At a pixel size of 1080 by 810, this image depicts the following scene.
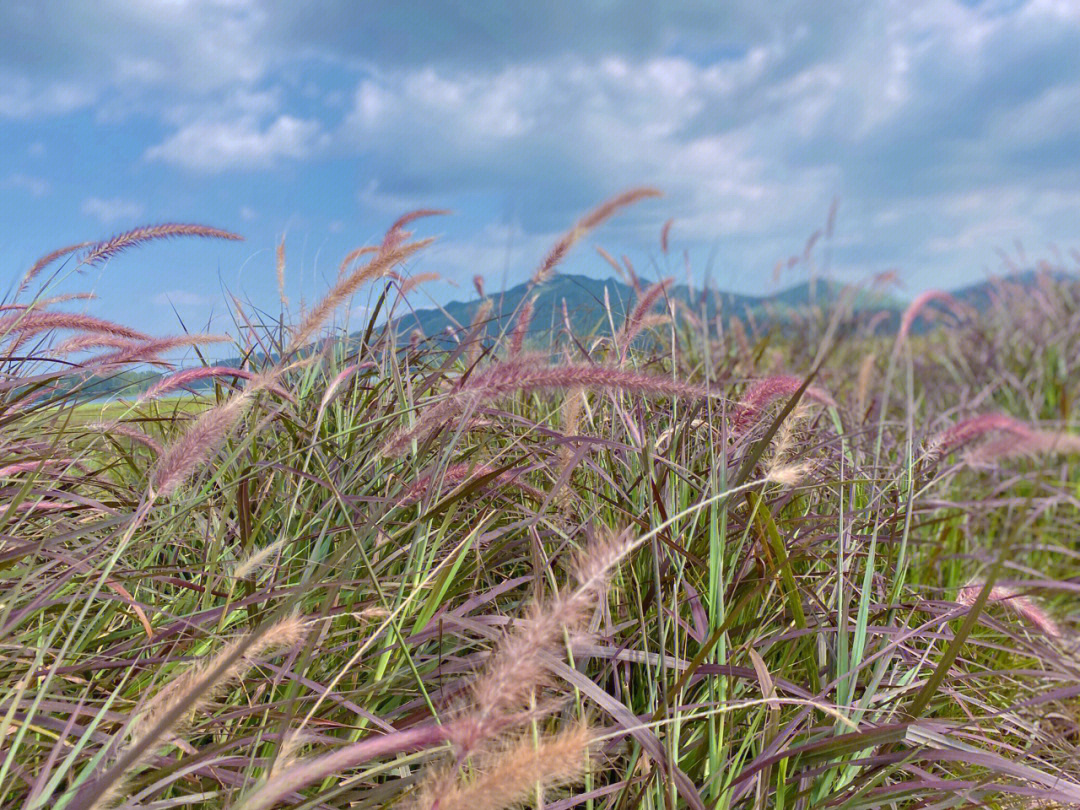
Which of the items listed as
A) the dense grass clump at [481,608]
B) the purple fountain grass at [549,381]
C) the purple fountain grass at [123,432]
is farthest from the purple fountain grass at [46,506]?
the purple fountain grass at [549,381]

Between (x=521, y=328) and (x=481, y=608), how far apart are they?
769 mm

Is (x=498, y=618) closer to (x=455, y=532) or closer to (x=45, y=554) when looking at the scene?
(x=455, y=532)

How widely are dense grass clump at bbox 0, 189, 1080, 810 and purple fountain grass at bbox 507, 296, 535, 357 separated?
0.05ft

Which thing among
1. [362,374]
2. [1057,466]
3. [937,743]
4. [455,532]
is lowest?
[1057,466]

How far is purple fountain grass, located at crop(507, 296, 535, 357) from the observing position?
79.4 inches

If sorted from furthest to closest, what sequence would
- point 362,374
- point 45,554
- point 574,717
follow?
1. point 362,374
2. point 45,554
3. point 574,717

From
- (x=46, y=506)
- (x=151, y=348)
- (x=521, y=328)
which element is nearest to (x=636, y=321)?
(x=521, y=328)

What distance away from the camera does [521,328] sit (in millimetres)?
2156

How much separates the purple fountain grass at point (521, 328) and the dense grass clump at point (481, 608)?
0.05ft

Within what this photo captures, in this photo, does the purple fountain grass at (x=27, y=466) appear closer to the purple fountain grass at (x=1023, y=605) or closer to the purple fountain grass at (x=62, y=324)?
the purple fountain grass at (x=62, y=324)

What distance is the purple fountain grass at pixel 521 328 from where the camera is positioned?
6.62 ft

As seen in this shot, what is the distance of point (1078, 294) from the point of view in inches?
316

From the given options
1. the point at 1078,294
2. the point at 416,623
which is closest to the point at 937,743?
the point at 416,623

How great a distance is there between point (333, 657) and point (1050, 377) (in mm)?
5645
